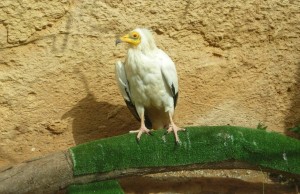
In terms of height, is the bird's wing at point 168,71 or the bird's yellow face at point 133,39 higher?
the bird's yellow face at point 133,39

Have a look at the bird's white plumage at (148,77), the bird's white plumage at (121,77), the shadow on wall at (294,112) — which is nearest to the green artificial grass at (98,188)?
the bird's white plumage at (148,77)

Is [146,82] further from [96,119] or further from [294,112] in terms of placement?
[294,112]

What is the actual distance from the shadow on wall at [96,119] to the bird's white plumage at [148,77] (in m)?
0.58

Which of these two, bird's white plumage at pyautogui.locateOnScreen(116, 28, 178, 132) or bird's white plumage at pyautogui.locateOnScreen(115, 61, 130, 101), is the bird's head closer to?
bird's white plumage at pyautogui.locateOnScreen(116, 28, 178, 132)

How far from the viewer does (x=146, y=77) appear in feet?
14.3

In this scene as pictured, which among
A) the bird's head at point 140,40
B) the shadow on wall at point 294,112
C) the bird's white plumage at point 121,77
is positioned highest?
the bird's head at point 140,40

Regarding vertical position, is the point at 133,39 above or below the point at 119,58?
above

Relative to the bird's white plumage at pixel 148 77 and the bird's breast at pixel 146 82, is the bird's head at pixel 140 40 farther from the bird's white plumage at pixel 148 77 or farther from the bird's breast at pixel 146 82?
the bird's breast at pixel 146 82

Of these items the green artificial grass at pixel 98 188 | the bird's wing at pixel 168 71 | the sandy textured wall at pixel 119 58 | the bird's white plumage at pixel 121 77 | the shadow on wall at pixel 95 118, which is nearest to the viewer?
the green artificial grass at pixel 98 188

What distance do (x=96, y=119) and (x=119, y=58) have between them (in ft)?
2.15

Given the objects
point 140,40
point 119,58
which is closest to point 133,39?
point 140,40

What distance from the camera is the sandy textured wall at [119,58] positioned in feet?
16.0

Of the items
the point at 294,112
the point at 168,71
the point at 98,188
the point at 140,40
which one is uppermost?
the point at 140,40

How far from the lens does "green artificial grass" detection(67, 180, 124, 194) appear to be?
423 cm
